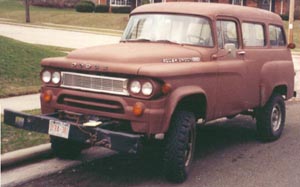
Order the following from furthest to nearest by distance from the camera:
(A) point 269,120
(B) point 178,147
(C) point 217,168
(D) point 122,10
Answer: (D) point 122,10
(A) point 269,120
(C) point 217,168
(B) point 178,147

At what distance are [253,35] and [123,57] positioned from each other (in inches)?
115

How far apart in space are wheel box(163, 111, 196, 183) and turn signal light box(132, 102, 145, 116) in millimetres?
499

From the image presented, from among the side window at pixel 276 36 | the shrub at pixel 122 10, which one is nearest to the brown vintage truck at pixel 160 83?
the side window at pixel 276 36

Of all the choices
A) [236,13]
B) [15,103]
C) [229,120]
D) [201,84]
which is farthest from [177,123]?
[15,103]

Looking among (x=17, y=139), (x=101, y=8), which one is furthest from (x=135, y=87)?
(x=101, y=8)

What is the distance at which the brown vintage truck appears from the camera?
232 inches

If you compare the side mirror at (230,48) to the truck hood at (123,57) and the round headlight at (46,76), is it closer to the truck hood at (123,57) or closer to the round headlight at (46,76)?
the truck hood at (123,57)

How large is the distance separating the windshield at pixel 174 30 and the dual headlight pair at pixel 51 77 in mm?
1411

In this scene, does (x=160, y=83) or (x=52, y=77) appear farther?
(x=52, y=77)

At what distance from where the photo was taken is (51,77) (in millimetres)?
6566

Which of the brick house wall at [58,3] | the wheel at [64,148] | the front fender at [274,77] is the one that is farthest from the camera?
the brick house wall at [58,3]

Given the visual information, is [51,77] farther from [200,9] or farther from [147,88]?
[200,9]

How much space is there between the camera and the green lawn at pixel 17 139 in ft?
23.2

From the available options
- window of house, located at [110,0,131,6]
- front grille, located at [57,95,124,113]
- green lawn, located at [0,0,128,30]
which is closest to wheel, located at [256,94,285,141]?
front grille, located at [57,95,124,113]
